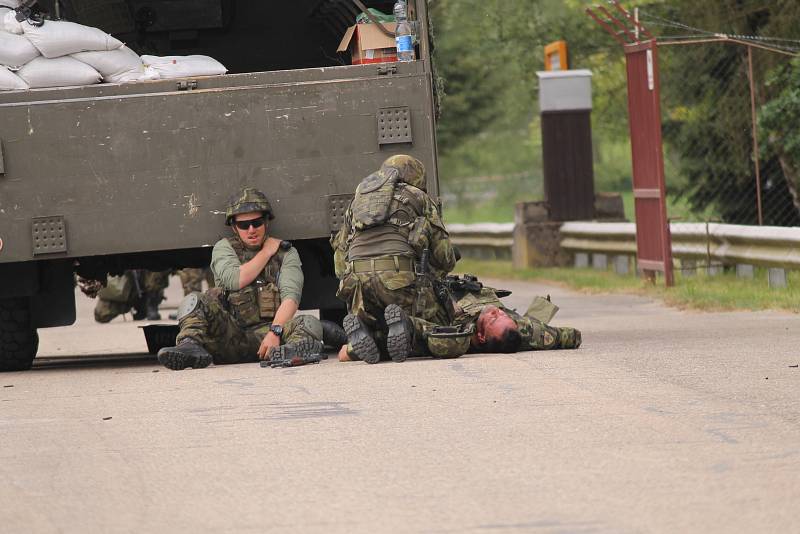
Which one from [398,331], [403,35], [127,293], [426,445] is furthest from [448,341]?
[127,293]

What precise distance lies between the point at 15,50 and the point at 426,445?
208 inches

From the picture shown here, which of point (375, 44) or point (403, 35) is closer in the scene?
point (403, 35)

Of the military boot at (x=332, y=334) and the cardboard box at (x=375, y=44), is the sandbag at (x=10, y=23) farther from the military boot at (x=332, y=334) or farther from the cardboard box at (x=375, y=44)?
the military boot at (x=332, y=334)

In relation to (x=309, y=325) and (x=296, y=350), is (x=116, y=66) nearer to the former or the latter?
(x=309, y=325)

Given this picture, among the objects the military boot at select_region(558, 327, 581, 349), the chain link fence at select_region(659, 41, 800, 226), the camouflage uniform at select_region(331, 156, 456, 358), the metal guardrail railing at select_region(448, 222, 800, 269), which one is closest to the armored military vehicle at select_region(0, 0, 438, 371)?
the camouflage uniform at select_region(331, 156, 456, 358)

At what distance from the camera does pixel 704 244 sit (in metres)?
17.8

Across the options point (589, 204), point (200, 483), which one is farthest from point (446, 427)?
point (589, 204)

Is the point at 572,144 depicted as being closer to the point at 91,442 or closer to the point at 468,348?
the point at 468,348

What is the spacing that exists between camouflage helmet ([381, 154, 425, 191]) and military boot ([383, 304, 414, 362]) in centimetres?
94

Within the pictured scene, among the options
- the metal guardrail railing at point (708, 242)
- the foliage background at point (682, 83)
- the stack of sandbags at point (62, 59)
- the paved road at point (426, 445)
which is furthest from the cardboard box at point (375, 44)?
the metal guardrail railing at point (708, 242)

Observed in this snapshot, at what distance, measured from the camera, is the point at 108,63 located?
443 inches

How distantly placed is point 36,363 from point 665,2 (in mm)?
11354

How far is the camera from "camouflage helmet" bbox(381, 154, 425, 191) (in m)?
10.9

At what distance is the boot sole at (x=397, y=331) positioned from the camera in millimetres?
10258
